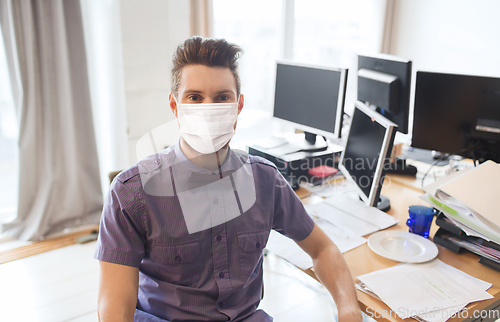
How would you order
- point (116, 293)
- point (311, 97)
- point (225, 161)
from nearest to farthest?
point (116, 293)
point (225, 161)
point (311, 97)

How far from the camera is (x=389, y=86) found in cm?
169

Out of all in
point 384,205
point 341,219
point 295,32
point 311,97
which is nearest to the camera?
point 341,219

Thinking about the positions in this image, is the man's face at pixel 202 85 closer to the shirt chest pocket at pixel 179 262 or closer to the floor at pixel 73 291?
the shirt chest pocket at pixel 179 262

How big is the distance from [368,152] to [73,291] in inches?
69.1

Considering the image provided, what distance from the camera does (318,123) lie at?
1.95 metres

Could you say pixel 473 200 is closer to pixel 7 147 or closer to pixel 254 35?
pixel 254 35

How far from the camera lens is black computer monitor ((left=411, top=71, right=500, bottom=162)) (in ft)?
5.33

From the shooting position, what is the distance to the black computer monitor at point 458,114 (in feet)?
5.33

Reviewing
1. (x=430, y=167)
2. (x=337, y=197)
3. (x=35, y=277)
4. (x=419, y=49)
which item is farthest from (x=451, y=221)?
(x=419, y=49)

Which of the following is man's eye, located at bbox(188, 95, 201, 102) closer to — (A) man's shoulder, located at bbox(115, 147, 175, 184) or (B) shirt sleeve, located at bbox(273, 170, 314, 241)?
(A) man's shoulder, located at bbox(115, 147, 175, 184)

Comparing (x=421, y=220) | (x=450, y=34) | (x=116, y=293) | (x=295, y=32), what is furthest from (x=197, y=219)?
(x=450, y=34)

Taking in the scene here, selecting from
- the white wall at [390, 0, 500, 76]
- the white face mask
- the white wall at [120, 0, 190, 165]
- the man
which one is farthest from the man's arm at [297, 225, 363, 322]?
the white wall at [390, 0, 500, 76]

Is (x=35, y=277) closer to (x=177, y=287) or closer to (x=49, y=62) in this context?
(x=49, y=62)

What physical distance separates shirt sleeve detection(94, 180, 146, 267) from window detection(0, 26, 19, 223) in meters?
1.75
